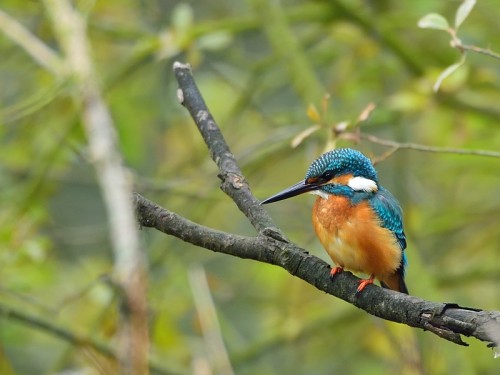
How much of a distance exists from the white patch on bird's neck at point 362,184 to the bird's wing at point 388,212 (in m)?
0.03

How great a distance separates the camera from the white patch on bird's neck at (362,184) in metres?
2.82

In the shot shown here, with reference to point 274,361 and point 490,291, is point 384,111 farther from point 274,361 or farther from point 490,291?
point 274,361

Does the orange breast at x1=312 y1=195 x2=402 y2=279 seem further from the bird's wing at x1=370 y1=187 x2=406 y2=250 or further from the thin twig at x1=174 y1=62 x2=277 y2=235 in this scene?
the thin twig at x1=174 y1=62 x2=277 y2=235

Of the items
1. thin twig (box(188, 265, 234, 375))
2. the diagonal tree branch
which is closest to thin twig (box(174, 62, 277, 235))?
the diagonal tree branch

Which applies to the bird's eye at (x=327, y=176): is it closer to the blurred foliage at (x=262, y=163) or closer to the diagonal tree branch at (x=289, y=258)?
the blurred foliage at (x=262, y=163)

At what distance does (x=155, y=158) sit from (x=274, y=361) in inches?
60.5

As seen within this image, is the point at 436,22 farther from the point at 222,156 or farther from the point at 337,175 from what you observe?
the point at 222,156

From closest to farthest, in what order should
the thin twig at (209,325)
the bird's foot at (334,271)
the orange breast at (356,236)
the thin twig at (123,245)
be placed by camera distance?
the thin twig at (123,245) → the bird's foot at (334,271) → the orange breast at (356,236) → the thin twig at (209,325)

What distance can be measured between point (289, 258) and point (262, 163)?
7.39ft

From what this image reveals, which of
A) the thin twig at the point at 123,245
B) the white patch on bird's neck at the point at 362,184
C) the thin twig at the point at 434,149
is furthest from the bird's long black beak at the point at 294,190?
the thin twig at the point at 123,245

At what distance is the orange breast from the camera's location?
2621 mm

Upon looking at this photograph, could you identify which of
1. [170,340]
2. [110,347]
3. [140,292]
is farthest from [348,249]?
[170,340]

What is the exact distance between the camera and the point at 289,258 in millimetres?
1866

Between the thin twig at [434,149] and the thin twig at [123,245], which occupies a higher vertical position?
the thin twig at [434,149]
